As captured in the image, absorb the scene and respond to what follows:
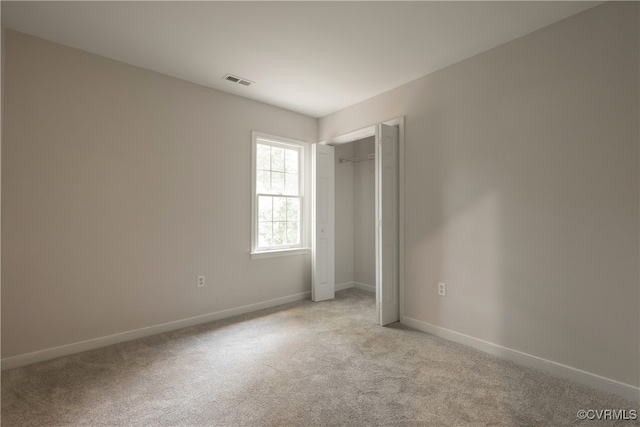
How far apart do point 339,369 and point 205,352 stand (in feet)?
3.98

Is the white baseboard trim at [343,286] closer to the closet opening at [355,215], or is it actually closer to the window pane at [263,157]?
the closet opening at [355,215]

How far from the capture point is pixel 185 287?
342 cm

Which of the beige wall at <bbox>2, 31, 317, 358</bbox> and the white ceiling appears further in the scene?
the beige wall at <bbox>2, 31, 317, 358</bbox>

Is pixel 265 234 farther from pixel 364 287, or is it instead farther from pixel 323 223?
pixel 364 287

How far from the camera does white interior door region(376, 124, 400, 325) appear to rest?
3.42 metres

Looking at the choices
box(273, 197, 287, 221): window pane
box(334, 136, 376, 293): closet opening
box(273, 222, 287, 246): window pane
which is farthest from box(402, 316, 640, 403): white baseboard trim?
box(273, 197, 287, 221): window pane

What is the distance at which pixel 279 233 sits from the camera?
170 inches

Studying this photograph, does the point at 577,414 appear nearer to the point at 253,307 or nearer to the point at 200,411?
the point at 200,411

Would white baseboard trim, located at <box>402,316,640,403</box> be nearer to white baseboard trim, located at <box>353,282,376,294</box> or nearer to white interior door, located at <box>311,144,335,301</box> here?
white interior door, located at <box>311,144,335,301</box>

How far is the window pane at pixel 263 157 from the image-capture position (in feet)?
13.6

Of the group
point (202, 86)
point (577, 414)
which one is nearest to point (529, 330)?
point (577, 414)

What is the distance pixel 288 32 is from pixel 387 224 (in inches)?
83.1

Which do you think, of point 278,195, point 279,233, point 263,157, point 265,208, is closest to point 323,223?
point 279,233

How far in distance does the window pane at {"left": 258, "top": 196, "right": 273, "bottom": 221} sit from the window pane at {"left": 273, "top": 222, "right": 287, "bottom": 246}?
0.48ft
